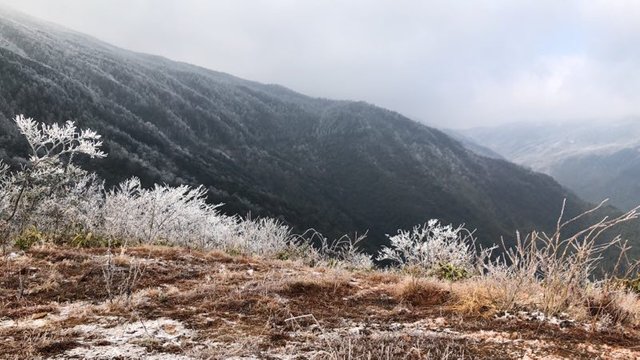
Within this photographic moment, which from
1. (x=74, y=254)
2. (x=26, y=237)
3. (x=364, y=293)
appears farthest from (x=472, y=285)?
(x=26, y=237)

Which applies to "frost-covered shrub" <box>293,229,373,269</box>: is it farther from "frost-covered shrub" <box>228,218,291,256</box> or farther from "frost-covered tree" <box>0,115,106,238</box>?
"frost-covered tree" <box>0,115,106,238</box>

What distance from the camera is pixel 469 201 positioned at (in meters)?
184

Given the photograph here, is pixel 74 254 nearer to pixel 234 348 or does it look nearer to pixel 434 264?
pixel 234 348

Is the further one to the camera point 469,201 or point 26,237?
point 469,201

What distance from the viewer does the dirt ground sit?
12.0 ft

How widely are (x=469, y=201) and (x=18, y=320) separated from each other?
188 meters

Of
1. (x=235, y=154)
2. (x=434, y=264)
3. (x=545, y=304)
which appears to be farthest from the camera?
(x=235, y=154)

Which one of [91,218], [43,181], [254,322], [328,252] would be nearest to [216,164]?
[43,181]

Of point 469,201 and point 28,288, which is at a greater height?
point 28,288

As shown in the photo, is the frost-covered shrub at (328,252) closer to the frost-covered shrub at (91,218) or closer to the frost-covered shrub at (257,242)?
the frost-covered shrub at (91,218)

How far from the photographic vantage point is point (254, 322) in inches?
176

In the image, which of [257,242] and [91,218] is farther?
[257,242]

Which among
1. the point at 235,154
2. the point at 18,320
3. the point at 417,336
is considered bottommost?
the point at 235,154

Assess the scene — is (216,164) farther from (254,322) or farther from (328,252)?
(254,322)
